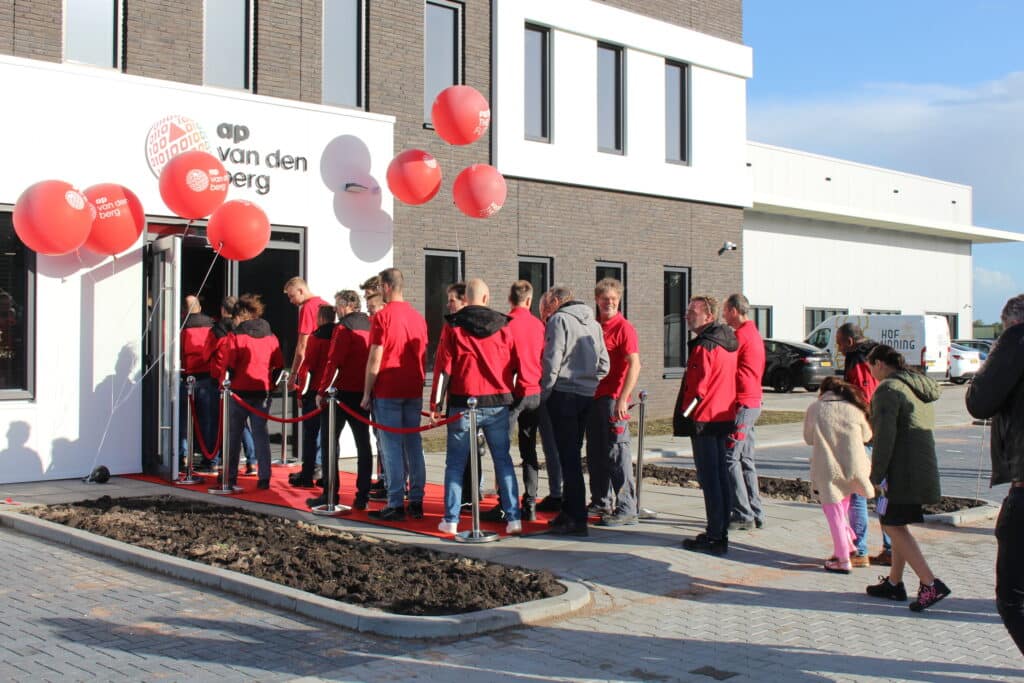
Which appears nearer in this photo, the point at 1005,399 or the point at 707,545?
the point at 1005,399

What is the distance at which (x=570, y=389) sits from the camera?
868 cm

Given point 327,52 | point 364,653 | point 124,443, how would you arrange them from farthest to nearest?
point 327,52 < point 124,443 < point 364,653

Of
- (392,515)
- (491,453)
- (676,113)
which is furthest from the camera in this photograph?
(676,113)

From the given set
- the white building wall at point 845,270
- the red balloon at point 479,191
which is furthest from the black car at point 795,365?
the red balloon at point 479,191

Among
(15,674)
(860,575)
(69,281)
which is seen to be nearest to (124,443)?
(69,281)

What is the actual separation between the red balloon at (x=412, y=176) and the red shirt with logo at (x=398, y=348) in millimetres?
4624

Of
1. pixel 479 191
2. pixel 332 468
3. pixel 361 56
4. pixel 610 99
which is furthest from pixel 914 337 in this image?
pixel 332 468

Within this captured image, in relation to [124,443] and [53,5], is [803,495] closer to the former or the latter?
[124,443]

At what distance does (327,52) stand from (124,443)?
6061 millimetres

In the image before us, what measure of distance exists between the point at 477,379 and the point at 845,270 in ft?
114

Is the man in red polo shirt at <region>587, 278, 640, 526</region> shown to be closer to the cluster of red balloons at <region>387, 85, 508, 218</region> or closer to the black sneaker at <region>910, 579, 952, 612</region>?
the black sneaker at <region>910, 579, 952, 612</region>

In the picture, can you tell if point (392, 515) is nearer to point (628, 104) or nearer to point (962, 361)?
point (628, 104)

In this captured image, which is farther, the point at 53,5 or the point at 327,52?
the point at 327,52

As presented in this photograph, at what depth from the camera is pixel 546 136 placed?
58.8 feet
